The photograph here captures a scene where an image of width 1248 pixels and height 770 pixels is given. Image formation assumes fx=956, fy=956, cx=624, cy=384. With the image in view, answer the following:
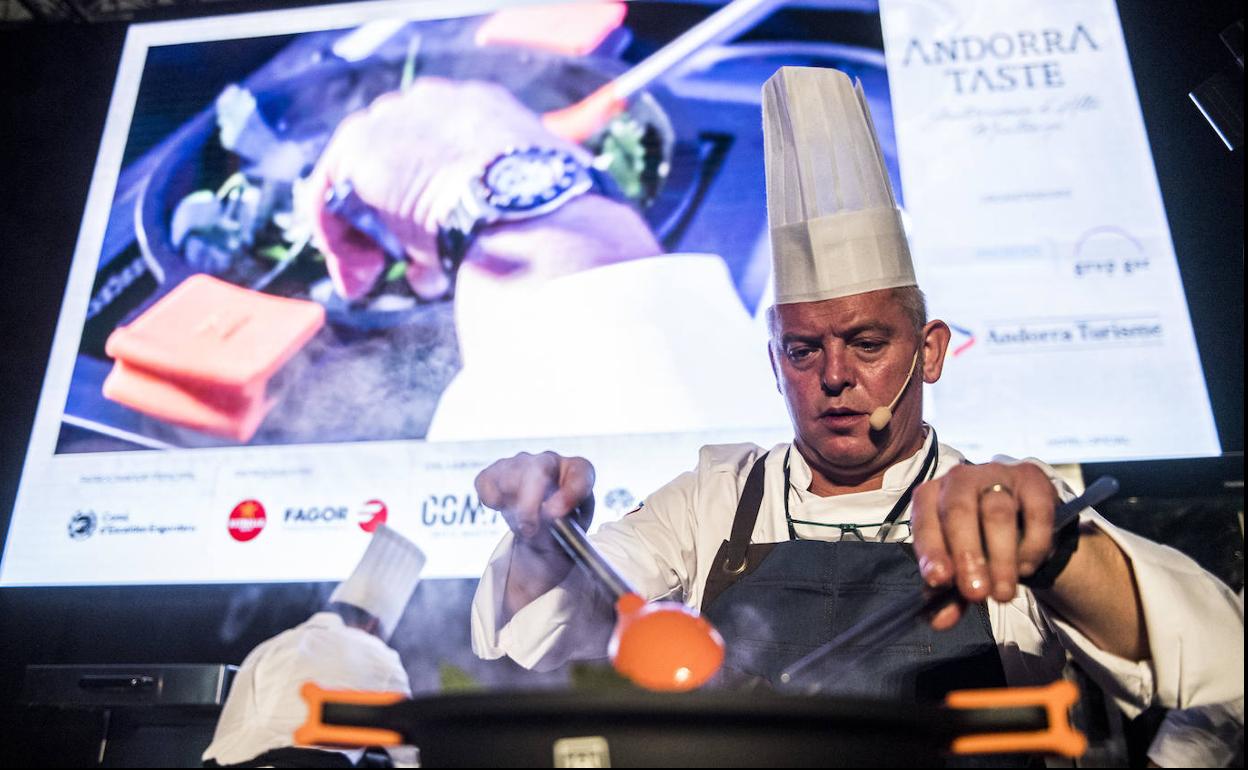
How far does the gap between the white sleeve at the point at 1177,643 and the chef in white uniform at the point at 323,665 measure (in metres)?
0.77

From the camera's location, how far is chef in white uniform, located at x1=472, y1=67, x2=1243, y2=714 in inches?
28.3

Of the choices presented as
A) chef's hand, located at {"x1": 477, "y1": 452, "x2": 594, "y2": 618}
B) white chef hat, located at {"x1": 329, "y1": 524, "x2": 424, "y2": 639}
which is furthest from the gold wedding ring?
white chef hat, located at {"x1": 329, "y1": 524, "x2": 424, "y2": 639}

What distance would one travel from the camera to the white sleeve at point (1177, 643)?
711 millimetres

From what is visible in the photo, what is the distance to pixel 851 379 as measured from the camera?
104 cm

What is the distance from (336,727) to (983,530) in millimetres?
385

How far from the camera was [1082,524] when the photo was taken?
29.8 inches

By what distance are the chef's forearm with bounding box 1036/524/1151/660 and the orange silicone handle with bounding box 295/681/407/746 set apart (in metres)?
0.49

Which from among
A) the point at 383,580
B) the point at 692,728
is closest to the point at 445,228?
the point at 383,580

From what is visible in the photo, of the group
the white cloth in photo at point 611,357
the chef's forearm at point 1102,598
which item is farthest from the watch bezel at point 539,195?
the chef's forearm at point 1102,598

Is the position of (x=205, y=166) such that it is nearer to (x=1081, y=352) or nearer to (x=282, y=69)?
(x=282, y=69)

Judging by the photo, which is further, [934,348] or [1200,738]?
[934,348]

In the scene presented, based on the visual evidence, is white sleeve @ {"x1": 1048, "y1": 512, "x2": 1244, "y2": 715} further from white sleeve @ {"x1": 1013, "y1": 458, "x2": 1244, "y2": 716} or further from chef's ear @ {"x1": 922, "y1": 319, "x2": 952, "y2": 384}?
chef's ear @ {"x1": 922, "y1": 319, "x2": 952, "y2": 384}

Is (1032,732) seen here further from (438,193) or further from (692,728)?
(438,193)

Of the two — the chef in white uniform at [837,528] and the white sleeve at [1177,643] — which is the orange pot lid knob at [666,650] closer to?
the chef in white uniform at [837,528]
